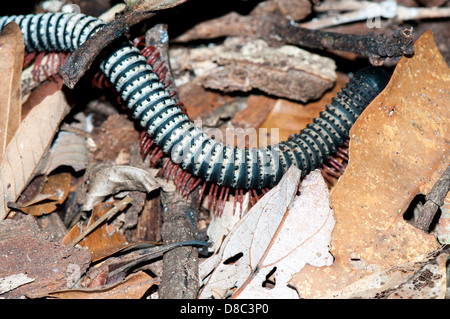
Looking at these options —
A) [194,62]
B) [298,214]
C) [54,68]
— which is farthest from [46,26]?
[298,214]

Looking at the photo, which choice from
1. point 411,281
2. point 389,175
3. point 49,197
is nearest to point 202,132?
point 49,197

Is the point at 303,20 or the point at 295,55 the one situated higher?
the point at 303,20

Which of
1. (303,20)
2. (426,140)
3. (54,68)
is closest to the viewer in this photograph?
(426,140)

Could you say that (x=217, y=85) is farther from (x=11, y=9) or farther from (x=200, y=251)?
(x=11, y=9)

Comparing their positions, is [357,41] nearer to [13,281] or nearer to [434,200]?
[434,200]

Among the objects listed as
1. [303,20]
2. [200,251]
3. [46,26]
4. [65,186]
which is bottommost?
[200,251]

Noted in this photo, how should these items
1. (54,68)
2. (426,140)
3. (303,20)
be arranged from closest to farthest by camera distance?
(426,140) → (54,68) → (303,20)

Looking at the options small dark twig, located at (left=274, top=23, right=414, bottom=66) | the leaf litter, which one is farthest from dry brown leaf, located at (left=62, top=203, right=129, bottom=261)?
small dark twig, located at (left=274, top=23, right=414, bottom=66)
